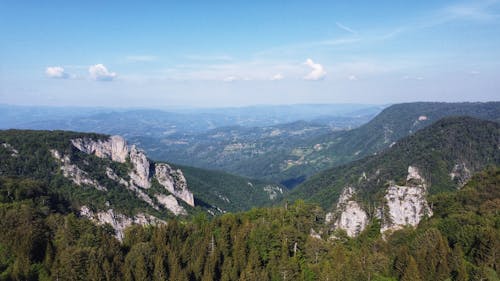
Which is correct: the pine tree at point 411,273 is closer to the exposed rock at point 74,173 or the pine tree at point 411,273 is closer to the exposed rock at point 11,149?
the exposed rock at point 74,173

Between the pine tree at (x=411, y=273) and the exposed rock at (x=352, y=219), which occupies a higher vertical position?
the pine tree at (x=411, y=273)

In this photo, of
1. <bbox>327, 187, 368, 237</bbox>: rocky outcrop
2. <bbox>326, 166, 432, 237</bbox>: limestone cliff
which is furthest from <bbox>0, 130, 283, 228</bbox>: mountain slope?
<bbox>326, 166, 432, 237</bbox>: limestone cliff

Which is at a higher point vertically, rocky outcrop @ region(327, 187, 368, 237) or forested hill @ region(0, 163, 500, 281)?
forested hill @ region(0, 163, 500, 281)

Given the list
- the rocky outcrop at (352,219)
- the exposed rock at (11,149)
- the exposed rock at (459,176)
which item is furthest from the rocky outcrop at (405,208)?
the exposed rock at (11,149)

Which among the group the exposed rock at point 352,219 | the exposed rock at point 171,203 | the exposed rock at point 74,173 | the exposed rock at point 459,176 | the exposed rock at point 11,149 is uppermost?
the exposed rock at point 11,149

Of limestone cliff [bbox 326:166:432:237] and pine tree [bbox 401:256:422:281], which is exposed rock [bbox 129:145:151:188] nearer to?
limestone cliff [bbox 326:166:432:237]

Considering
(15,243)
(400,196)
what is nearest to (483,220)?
(400,196)
